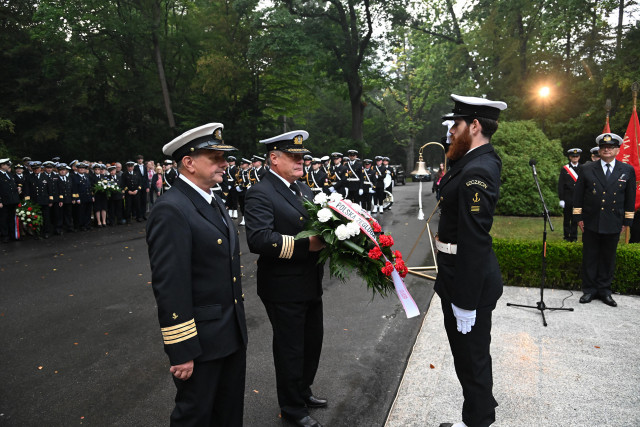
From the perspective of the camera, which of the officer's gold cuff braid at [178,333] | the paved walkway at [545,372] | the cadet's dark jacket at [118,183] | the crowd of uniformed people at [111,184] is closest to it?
the officer's gold cuff braid at [178,333]

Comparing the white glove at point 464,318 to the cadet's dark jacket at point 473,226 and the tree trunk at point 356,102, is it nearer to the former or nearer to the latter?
the cadet's dark jacket at point 473,226

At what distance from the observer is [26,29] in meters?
23.3

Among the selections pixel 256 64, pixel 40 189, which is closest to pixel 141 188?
pixel 40 189

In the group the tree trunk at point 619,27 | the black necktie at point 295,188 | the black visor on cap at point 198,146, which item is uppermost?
the tree trunk at point 619,27

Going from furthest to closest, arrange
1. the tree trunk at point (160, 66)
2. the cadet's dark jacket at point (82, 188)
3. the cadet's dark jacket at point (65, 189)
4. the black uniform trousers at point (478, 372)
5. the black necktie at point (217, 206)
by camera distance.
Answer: the tree trunk at point (160, 66) < the cadet's dark jacket at point (82, 188) < the cadet's dark jacket at point (65, 189) < the black uniform trousers at point (478, 372) < the black necktie at point (217, 206)

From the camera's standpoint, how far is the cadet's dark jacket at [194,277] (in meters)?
2.30

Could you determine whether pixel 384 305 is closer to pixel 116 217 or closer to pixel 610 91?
pixel 116 217

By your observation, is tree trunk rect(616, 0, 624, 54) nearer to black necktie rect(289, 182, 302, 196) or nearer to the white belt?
the white belt

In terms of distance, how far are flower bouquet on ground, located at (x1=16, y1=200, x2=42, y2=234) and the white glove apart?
13.9m

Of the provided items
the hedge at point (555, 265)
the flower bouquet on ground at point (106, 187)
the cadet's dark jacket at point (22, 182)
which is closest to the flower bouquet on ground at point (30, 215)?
the cadet's dark jacket at point (22, 182)

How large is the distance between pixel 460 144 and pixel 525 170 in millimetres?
13307

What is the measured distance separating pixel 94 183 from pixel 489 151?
50.0 feet

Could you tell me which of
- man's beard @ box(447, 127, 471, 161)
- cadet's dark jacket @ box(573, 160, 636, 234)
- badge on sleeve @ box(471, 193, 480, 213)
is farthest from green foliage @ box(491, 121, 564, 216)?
badge on sleeve @ box(471, 193, 480, 213)

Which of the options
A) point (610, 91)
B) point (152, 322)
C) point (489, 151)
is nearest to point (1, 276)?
point (152, 322)
